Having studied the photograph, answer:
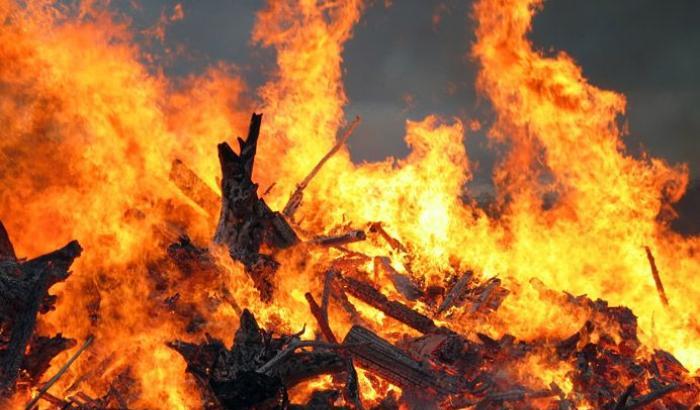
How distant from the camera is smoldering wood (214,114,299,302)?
27.3 feet

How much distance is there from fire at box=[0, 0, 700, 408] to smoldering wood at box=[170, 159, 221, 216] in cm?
30

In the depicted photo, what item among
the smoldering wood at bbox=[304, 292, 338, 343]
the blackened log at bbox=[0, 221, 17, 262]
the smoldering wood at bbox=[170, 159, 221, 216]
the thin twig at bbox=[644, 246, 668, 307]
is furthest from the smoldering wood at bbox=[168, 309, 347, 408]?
the thin twig at bbox=[644, 246, 668, 307]

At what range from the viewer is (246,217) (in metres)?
8.77

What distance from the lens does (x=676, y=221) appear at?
27312 mm

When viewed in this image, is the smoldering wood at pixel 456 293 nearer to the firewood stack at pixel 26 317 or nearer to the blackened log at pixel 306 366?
the blackened log at pixel 306 366

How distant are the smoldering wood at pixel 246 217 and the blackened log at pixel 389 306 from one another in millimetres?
1676

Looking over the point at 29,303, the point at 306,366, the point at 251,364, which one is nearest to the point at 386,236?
the point at 306,366

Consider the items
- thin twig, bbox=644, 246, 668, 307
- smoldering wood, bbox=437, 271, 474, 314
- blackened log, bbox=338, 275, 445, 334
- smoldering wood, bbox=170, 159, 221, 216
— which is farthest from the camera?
thin twig, bbox=644, 246, 668, 307

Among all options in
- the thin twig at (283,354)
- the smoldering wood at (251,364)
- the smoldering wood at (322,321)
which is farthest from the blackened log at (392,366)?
the thin twig at (283,354)

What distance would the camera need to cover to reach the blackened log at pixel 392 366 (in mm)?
6891

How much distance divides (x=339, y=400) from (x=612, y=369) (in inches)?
210

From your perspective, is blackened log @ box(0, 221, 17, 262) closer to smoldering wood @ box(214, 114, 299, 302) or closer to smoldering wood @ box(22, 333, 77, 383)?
smoldering wood @ box(22, 333, 77, 383)

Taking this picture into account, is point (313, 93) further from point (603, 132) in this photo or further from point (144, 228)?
point (603, 132)

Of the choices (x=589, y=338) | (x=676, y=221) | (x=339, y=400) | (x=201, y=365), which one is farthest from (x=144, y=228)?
(x=676, y=221)
